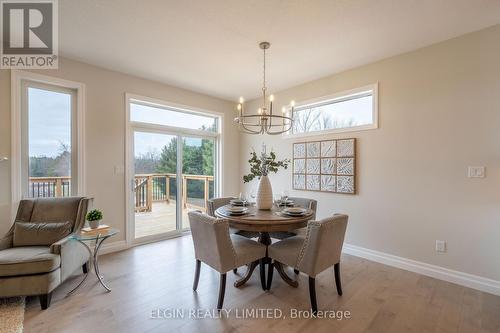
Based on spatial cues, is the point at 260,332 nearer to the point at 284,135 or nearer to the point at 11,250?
the point at 11,250

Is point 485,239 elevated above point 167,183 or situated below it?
below

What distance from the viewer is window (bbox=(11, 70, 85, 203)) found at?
289 cm

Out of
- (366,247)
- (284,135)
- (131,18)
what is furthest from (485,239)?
(131,18)

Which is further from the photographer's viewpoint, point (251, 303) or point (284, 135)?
point (284, 135)

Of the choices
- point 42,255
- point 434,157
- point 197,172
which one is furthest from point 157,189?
point 434,157

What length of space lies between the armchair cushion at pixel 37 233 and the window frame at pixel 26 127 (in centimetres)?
61

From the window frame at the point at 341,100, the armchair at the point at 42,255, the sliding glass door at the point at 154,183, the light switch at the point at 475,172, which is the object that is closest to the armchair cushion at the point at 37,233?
the armchair at the point at 42,255

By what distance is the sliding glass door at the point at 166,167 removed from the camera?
3.91 metres

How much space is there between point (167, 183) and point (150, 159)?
1.73 ft

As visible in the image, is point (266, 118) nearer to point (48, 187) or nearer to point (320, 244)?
point (320, 244)

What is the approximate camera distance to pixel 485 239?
2.49 m

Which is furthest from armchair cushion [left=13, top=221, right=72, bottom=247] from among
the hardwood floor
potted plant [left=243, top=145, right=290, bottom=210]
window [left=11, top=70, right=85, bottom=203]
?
potted plant [left=243, top=145, right=290, bottom=210]

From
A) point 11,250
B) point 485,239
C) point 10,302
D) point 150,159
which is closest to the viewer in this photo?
point 10,302

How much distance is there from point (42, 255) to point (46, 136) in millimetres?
1787
